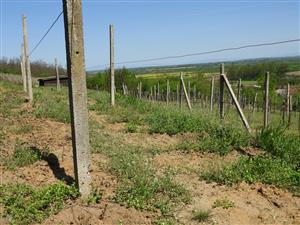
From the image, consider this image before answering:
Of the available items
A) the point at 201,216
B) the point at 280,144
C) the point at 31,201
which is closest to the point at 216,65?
the point at 280,144

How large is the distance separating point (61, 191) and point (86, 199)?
1.04 ft

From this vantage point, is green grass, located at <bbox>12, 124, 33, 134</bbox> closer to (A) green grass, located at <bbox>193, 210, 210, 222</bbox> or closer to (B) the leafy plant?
(B) the leafy plant

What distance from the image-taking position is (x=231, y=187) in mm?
5215

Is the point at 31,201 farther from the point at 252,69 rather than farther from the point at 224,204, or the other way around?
the point at 252,69

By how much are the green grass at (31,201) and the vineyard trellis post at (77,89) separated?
9.3 inches

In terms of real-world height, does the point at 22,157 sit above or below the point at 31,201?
above

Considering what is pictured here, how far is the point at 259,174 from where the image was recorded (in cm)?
554

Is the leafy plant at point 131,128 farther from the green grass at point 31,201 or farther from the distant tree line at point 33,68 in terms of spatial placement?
the distant tree line at point 33,68

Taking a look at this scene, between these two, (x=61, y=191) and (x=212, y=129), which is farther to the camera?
(x=212, y=129)

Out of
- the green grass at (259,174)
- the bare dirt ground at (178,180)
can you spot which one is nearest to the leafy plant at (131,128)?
the bare dirt ground at (178,180)

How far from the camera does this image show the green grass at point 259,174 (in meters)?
5.34

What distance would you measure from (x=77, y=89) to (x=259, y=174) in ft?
9.14

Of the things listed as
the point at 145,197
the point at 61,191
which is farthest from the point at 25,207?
the point at 145,197

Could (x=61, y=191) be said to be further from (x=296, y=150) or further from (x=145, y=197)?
(x=296, y=150)
